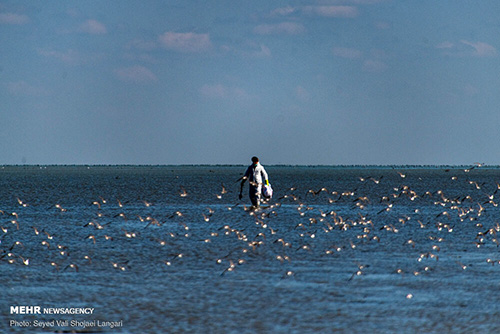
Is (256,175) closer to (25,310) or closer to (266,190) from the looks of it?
(266,190)

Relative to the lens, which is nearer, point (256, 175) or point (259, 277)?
point (259, 277)

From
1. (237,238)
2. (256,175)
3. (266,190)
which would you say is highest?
(256,175)

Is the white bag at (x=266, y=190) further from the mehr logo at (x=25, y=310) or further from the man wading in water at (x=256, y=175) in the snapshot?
the mehr logo at (x=25, y=310)

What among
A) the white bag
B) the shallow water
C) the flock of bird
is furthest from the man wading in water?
the shallow water

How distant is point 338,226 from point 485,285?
44.2ft

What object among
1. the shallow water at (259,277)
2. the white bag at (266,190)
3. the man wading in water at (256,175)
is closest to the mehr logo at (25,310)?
the shallow water at (259,277)

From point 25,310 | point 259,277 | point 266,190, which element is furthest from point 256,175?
point 25,310

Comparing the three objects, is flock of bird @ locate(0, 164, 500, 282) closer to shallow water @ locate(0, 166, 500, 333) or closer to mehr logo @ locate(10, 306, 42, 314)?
shallow water @ locate(0, 166, 500, 333)

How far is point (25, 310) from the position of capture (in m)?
13.3

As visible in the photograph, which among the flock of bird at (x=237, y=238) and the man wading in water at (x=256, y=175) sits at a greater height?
the man wading in water at (x=256, y=175)

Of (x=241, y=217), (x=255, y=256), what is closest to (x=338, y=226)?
(x=241, y=217)

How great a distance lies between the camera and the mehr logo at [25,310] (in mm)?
13211

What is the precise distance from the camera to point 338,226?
29.0 m

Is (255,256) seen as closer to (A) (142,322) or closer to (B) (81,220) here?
(A) (142,322)
